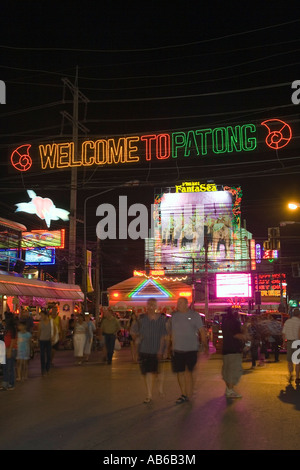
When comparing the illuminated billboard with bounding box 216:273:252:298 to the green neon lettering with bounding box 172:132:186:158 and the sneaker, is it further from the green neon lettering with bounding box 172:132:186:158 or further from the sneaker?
the sneaker

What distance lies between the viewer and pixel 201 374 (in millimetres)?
13148

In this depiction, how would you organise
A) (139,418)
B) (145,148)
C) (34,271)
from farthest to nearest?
(34,271)
(145,148)
(139,418)

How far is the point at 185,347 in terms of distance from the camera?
863 centimetres

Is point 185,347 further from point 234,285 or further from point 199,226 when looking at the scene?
point 199,226

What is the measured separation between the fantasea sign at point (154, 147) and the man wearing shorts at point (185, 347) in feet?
30.1

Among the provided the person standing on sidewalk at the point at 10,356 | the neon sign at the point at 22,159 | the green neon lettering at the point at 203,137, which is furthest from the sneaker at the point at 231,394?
the neon sign at the point at 22,159

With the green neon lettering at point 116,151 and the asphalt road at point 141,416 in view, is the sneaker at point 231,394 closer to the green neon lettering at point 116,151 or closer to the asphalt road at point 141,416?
the asphalt road at point 141,416

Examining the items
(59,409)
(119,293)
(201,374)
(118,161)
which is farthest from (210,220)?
(59,409)

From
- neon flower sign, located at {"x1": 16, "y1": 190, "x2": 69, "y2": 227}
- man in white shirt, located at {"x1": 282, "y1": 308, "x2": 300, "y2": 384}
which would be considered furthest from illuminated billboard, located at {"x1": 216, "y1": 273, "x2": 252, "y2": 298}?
man in white shirt, located at {"x1": 282, "y1": 308, "x2": 300, "y2": 384}

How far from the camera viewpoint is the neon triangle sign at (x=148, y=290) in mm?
28141

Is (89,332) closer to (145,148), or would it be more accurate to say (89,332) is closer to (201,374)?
(201,374)

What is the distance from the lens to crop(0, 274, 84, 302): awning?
2237 cm
